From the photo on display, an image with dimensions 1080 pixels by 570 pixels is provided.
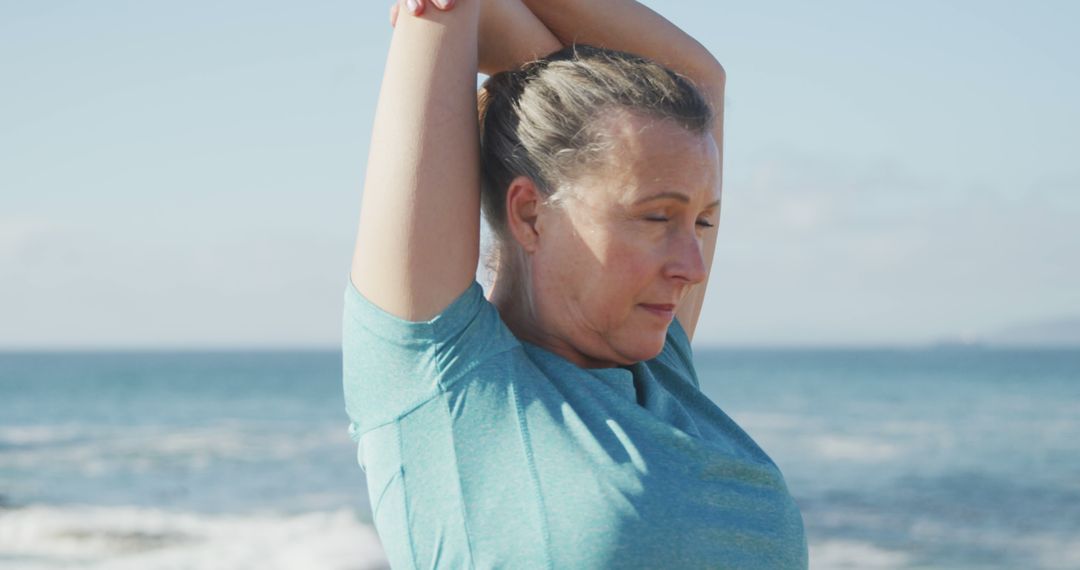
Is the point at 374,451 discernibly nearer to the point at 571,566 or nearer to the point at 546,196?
the point at 571,566

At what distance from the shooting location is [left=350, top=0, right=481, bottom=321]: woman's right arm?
62.3 inches

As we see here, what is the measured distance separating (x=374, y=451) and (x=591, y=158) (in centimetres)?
49

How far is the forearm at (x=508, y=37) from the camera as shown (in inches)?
73.2

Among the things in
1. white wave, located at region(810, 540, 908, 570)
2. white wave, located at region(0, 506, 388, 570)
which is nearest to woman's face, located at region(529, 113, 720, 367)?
white wave, located at region(0, 506, 388, 570)

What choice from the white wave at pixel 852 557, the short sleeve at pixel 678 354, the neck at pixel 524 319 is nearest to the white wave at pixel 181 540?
the white wave at pixel 852 557

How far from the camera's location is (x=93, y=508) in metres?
15.3

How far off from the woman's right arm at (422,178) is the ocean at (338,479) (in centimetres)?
833

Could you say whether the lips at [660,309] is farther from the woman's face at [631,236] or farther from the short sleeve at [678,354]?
the short sleeve at [678,354]

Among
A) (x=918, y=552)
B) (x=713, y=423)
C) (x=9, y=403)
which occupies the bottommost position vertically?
(x=9, y=403)

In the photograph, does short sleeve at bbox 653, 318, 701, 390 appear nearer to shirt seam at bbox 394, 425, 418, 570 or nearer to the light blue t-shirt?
the light blue t-shirt

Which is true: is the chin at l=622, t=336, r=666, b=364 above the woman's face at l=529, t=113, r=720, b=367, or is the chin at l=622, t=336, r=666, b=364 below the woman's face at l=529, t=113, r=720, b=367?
below

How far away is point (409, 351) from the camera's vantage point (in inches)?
62.1

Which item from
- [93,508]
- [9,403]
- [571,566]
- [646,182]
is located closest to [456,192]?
[646,182]

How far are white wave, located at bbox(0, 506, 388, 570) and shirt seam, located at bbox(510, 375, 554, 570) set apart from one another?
828 cm
